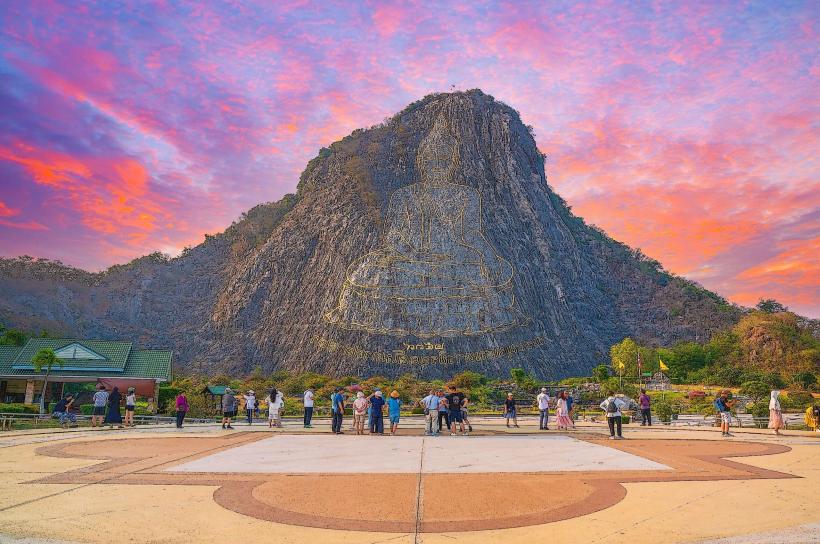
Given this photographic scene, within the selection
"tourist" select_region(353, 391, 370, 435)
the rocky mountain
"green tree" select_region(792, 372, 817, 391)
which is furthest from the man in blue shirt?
"green tree" select_region(792, 372, 817, 391)

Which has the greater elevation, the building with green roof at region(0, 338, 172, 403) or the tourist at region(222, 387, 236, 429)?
the building with green roof at region(0, 338, 172, 403)

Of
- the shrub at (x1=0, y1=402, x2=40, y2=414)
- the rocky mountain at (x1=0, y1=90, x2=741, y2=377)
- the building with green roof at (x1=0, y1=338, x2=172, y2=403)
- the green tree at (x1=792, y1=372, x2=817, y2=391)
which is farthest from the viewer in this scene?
the rocky mountain at (x1=0, y1=90, x2=741, y2=377)

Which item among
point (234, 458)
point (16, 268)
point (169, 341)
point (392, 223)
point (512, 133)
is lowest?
point (234, 458)

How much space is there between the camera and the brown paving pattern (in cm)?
780

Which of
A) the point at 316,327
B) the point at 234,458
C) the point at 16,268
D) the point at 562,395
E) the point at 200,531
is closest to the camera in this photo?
the point at 200,531

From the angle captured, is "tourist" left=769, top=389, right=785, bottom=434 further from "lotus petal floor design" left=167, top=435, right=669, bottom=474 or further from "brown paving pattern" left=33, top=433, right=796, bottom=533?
"brown paving pattern" left=33, top=433, right=796, bottom=533

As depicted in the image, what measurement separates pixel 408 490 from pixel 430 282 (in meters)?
58.0

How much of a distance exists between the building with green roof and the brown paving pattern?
21.9m

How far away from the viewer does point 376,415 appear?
21000mm

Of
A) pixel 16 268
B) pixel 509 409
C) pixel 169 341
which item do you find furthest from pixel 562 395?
pixel 16 268

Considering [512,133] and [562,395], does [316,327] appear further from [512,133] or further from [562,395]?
[562,395]

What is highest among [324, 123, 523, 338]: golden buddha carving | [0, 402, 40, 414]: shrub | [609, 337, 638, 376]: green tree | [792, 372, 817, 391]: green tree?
[324, 123, 523, 338]: golden buddha carving

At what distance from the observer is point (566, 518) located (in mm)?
7828

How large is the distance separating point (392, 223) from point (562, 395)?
5275 centimetres
